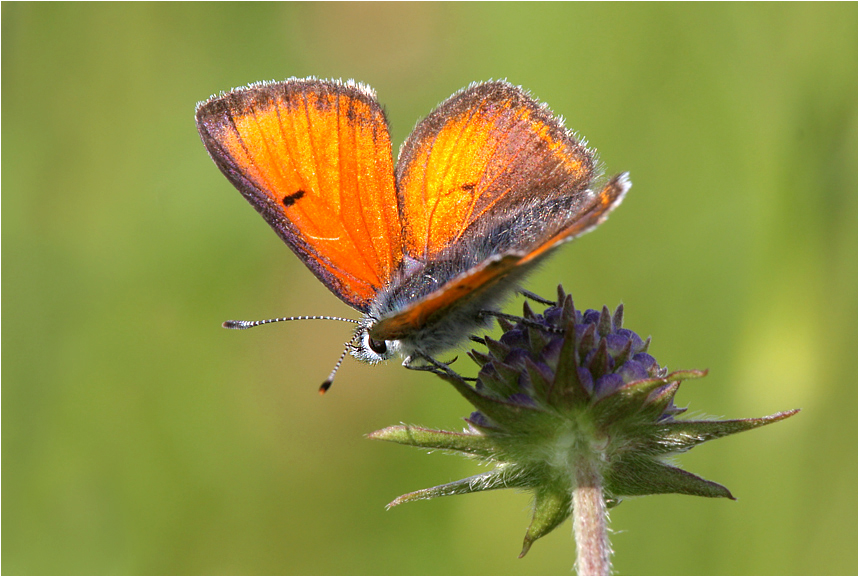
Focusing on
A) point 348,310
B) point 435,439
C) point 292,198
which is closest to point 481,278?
point 435,439

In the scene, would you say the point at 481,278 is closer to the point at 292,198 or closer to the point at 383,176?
the point at 383,176

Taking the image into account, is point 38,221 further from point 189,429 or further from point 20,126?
Result: point 189,429

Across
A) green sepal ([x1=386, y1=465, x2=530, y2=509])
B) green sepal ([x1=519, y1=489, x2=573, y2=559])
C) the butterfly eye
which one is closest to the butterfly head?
the butterfly eye

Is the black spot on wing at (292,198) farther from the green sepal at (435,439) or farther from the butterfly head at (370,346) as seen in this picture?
the green sepal at (435,439)

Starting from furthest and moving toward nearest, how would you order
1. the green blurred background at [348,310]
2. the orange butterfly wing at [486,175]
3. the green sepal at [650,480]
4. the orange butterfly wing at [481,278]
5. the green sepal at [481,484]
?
1. the green blurred background at [348,310]
2. the orange butterfly wing at [486,175]
3. the green sepal at [481,484]
4. the green sepal at [650,480]
5. the orange butterfly wing at [481,278]

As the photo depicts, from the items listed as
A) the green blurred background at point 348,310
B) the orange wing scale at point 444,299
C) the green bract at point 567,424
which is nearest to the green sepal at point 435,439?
the green bract at point 567,424

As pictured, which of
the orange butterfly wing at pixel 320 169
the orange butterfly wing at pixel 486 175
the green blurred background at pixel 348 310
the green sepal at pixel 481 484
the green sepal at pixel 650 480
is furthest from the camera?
the green blurred background at pixel 348 310

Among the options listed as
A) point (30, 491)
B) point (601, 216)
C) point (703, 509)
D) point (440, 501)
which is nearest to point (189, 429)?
point (30, 491)

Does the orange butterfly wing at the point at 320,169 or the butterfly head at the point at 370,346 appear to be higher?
the orange butterfly wing at the point at 320,169
